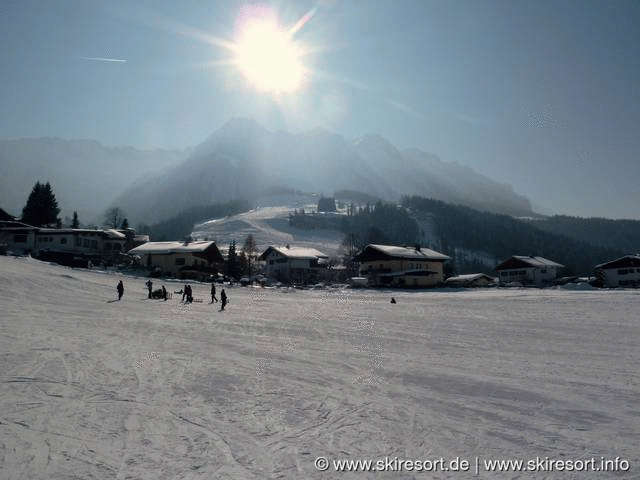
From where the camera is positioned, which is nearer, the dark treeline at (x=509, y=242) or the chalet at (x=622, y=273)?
the chalet at (x=622, y=273)

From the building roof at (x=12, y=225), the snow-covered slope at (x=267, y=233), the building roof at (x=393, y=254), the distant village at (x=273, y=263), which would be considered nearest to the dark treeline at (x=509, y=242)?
the snow-covered slope at (x=267, y=233)

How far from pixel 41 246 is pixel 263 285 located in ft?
111

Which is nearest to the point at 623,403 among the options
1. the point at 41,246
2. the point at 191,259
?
the point at 191,259

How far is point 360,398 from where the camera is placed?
9133mm

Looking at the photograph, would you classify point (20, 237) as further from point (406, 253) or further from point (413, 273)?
point (406, 253)

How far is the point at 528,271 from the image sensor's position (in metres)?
80.9

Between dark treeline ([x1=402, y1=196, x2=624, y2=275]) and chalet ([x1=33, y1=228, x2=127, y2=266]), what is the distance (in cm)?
11128

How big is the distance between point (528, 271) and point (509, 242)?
4026 inches

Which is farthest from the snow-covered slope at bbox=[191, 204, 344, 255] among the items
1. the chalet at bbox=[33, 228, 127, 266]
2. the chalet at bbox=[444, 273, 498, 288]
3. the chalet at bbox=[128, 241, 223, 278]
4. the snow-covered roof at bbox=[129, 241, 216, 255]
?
the chalet at bbox=[33, 228, 127, 266]

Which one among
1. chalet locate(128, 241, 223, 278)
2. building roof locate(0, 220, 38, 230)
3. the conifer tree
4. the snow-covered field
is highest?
the conifer tree

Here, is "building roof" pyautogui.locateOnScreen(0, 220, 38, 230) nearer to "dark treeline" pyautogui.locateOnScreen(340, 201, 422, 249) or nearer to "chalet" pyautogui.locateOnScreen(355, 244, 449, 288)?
"chalet" pyautogui.locateOnScreen(355, 244, 449, 288)

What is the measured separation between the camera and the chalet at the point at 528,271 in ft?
263

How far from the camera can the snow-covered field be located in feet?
20.1

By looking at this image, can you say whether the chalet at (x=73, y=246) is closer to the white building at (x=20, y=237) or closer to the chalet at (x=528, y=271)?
the white building at (x=20, y=237)
